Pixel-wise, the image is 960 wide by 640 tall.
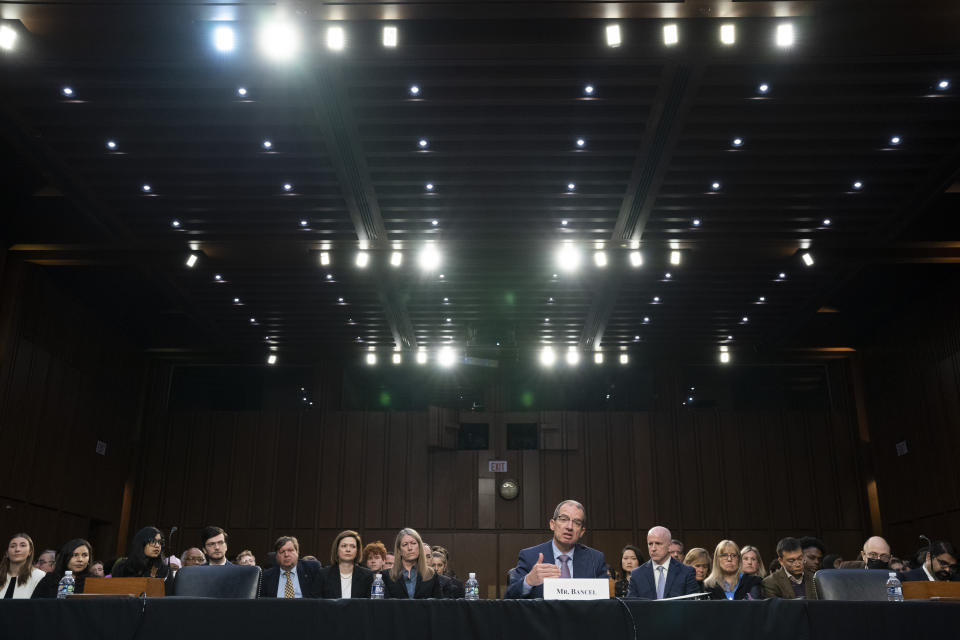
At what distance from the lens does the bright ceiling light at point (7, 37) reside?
23.1ft

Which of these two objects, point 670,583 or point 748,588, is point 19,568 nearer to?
point 670,583

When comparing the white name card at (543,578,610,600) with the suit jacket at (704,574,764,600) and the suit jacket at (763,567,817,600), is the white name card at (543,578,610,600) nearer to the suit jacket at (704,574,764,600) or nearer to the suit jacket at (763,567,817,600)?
the suit jacket at (704,574,764,600)

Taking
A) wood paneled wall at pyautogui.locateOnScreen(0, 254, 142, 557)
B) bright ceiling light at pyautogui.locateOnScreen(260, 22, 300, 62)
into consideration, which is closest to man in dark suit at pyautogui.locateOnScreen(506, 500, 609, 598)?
bright ceiling light at pyautogui.locateOnScreen(260, 22, 300, 62)

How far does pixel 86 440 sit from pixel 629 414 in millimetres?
10807

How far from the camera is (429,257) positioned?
11.5m

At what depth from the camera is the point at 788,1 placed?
6.86 metres

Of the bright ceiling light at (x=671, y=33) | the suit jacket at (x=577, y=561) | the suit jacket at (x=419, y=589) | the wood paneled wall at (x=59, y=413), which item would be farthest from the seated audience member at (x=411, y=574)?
the wood paneled wall at (x=59, y=413)

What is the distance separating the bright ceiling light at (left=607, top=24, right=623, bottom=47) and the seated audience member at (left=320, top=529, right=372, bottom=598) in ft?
16.2

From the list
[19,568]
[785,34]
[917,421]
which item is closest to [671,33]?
[785,34]

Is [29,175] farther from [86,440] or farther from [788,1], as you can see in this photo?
[788,1]

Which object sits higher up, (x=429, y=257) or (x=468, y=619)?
(x=429, y=257)

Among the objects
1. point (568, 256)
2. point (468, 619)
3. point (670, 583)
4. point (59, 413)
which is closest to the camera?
point (468, 619)

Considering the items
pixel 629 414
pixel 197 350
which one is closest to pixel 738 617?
pixel 629 414

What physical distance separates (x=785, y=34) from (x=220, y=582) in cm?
649
